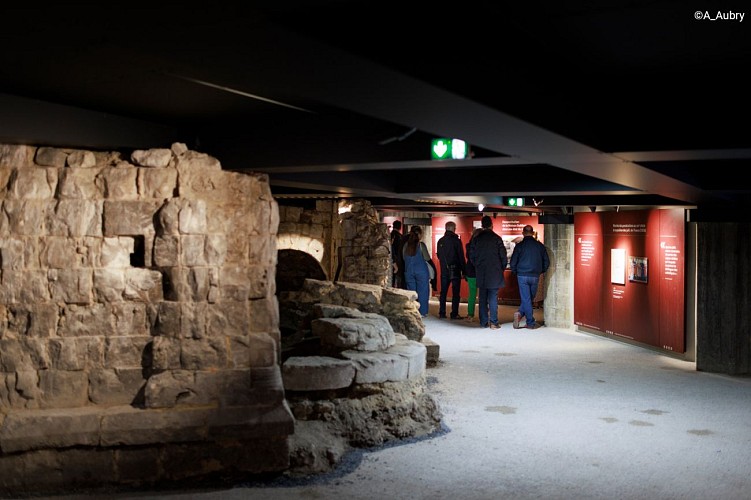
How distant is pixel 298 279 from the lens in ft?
44.0

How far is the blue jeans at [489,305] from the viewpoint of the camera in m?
13.8

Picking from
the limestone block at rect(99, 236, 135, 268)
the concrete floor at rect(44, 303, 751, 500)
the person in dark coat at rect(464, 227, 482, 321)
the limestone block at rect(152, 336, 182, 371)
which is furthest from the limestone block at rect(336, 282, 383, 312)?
the person in dark coat at rect(464, 227, 482, 321)

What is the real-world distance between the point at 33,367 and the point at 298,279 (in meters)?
8.25

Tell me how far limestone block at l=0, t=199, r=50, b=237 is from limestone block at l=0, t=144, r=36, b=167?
0.27 meters

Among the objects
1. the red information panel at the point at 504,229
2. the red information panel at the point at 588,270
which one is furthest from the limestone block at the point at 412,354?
the red information panel at the point at 504,229

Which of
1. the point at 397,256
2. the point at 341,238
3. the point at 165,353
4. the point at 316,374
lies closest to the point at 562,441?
the point at 316,374

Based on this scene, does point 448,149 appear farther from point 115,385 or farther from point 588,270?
point 588,270

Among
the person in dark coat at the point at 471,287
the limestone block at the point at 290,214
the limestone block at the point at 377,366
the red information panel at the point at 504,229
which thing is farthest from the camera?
the red information panel at the point at 504,229

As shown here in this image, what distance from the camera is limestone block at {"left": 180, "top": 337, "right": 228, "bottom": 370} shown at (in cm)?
542

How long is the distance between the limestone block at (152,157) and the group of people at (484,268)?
9.07 m

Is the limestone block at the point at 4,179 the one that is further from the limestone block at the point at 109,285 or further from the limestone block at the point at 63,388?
the limestone block at the point at 63,388

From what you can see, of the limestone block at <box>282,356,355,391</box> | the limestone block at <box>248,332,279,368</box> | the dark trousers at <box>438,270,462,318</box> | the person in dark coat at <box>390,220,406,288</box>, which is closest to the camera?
the limestone block at <box>248,332,279,368</box>

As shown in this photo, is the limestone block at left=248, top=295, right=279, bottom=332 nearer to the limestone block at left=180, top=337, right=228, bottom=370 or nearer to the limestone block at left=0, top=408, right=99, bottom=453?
the limestone block at left=180, top=337, right=228, bottom=370

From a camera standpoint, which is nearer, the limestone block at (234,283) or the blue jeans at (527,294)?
the limestone block at (234,283)
